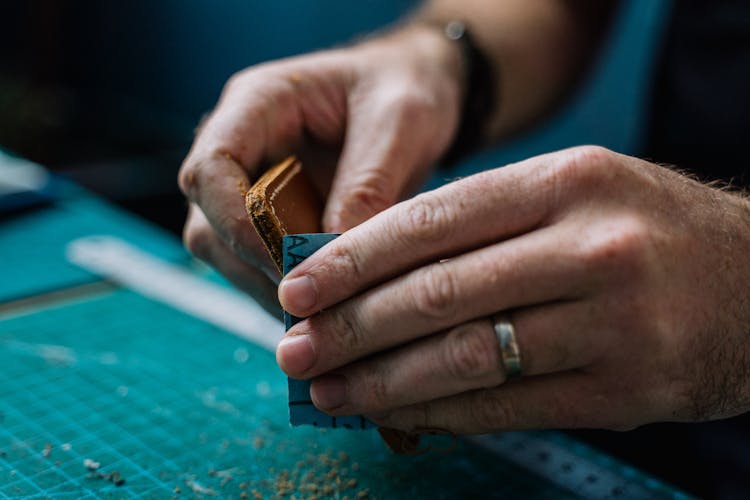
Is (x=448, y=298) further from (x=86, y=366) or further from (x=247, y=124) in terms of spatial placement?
(x=86, y=366)

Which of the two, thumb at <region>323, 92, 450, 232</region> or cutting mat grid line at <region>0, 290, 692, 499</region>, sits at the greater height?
thumb at <region>323, 92, 450, 232</region>

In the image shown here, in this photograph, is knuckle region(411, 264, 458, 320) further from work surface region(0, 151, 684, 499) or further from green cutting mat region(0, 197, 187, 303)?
green cutting mat region(0, 197, 187, 303)

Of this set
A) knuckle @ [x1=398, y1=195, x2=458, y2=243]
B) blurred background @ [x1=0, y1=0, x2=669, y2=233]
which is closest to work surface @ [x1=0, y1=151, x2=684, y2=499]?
knuckle @ [x1=398, y1=195, x2=458, y2=243]

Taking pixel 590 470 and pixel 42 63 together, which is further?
pixel 42 63

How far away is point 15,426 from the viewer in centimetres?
91

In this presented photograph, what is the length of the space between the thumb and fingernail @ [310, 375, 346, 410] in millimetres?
217

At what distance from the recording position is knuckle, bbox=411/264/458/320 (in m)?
0.63

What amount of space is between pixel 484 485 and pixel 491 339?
1.00 feet

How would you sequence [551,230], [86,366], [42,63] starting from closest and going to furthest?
[551,230] → [86,366] → [42,63]

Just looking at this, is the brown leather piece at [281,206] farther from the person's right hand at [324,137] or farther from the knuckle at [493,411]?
the knuckle at [493,411]

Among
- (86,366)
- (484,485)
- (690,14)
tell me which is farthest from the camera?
(690,14)

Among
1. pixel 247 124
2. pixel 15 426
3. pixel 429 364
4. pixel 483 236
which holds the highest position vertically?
pixel 247 124

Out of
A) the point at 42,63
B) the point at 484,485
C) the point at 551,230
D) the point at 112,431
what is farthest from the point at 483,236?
the point at 42,63

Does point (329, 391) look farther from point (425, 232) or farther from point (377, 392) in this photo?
point (425, 232)
